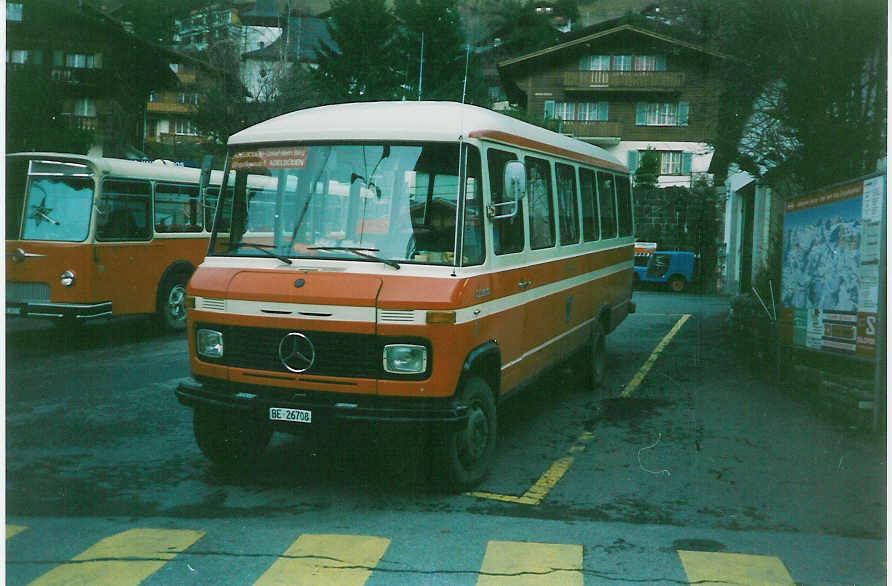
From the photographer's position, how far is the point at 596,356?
988 cm

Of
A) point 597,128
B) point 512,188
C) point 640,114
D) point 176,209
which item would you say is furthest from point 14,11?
point 597,128

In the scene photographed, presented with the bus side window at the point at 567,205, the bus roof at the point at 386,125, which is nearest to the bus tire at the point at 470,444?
the bus roof at the point at 386,125

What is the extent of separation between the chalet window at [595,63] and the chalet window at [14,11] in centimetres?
1136

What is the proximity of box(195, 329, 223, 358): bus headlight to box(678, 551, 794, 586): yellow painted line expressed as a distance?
319cm

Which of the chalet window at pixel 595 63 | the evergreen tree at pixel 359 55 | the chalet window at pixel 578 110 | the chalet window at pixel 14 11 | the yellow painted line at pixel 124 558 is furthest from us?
the chalet window at pixel 578 110

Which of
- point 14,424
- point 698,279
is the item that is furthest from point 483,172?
point 698,279

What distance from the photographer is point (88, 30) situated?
6.93 m

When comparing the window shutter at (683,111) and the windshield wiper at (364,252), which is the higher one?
the window shutter at (683,111)

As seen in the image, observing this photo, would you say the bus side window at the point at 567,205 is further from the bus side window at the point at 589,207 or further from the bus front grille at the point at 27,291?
the bus front grille at the point at 27,291

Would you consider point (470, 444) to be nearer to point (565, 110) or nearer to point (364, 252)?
point (364, 252)

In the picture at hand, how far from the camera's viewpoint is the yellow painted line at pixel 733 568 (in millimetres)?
4484

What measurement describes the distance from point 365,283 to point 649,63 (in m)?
12.9

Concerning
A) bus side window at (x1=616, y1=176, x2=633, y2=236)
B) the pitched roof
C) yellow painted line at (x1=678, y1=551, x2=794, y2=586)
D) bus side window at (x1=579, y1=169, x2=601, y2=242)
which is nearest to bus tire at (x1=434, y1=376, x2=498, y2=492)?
yellow painted line at (x1=678, y1=551, x2=794, y2=586)

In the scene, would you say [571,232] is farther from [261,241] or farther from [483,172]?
[261,241]
